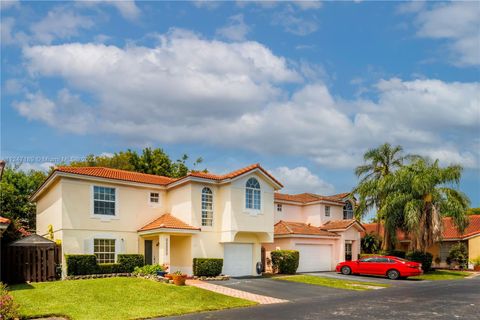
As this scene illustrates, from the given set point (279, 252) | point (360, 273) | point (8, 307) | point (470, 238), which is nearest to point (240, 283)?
point (279, 252)

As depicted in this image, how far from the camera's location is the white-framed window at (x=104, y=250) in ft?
90.5

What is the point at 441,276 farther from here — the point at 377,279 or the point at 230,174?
the point at 230,174

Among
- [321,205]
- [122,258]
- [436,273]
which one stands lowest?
[436,273]

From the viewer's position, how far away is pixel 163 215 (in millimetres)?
30766

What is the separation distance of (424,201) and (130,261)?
72.0 ft

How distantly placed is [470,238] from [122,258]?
2880 cm

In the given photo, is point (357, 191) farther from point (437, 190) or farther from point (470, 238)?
point (470, 238)

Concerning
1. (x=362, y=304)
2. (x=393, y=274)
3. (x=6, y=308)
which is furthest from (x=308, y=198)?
(x=6, y=308)

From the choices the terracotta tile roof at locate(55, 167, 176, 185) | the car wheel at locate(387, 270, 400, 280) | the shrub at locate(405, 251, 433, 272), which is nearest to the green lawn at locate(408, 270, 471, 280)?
the shrub at locate(405, 251, 433, 272)

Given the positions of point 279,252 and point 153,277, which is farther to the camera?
point 279,252

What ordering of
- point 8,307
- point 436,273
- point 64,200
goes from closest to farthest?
point 8,307
point 64,200
point 436,273

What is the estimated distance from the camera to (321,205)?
3962cm

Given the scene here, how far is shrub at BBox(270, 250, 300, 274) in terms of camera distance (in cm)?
3186

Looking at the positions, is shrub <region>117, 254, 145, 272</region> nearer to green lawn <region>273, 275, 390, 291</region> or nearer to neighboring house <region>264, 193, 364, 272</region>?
green lawn <region>273, 275, 390, 291</region>
